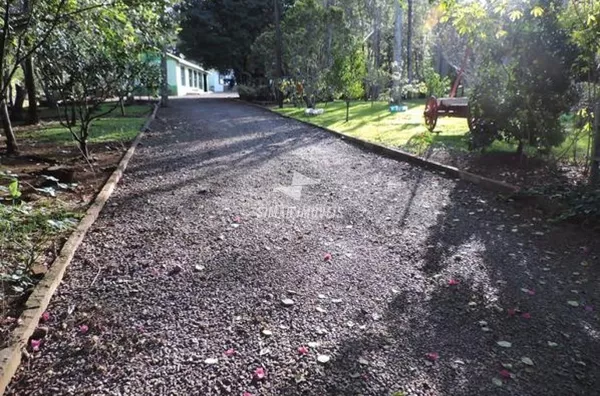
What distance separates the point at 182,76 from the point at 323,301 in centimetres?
5255

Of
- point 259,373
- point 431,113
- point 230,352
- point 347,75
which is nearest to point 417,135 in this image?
point 431,113

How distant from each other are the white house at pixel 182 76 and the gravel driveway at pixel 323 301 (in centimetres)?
3833

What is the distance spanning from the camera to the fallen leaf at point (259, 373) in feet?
7.40

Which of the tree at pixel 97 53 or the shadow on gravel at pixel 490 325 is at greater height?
the tree at pixel 97 53

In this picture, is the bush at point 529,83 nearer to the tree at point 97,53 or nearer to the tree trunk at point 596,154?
the tree trunk at point 596,154

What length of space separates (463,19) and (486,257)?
3534mm

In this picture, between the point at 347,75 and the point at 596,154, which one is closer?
the point at 596,154

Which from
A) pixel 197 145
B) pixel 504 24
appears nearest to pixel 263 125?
pixel 197 145

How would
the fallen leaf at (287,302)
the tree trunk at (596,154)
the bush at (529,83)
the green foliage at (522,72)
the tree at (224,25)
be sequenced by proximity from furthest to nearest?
the tree at (224,25) → the bush at (529,83) → the green foliage at (522,72) → the tree trunk at (596,154) → the fallen leaf at (287,302)

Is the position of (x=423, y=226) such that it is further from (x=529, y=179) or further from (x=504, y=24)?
(x=504, y=24)

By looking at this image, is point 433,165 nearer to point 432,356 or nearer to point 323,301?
point 323,301

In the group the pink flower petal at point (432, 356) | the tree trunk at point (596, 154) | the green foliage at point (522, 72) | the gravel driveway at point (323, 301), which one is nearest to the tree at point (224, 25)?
the green foliage at point (522, 72)

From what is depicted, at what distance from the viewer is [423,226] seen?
15.1 feet

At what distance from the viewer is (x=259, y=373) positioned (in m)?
2.28
